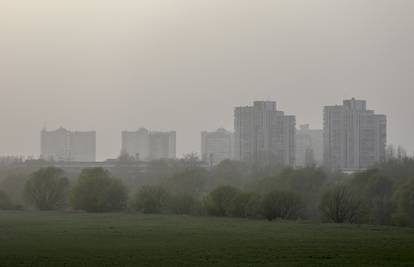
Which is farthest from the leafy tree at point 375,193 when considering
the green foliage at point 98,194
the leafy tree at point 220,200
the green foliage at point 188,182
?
the green foliage at point 98,194

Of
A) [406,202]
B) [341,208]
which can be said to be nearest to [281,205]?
[341,208]

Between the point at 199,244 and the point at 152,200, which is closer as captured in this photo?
the point at 199,244

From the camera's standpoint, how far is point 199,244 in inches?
1843

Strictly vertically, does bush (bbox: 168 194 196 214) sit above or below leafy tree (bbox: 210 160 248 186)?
below

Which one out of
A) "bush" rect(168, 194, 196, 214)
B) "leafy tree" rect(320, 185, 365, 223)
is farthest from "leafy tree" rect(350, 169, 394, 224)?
"bush" rect(168, 194, 196, 214)

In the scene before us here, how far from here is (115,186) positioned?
8925 cm

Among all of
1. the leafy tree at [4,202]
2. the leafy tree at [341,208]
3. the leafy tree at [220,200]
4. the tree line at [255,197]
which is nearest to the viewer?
the leafy tree at [341,208]

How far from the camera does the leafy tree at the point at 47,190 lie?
94.3 meters

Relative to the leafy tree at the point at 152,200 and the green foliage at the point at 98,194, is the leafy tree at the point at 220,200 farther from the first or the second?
the green foliage at the point at 98,194

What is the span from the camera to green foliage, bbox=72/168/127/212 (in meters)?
88.4

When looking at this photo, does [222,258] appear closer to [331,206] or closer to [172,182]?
[331,206]

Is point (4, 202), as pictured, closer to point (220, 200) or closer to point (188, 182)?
point (188, 182)

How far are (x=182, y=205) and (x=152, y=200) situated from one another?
11.6ft

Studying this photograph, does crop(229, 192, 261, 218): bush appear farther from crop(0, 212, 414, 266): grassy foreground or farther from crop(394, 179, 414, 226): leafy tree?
crop(394, 179, 414, 226): leafy tree
